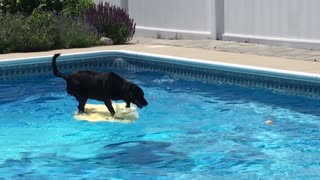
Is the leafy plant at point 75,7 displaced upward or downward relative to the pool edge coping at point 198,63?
upward

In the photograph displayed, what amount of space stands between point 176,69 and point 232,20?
4.27 meters

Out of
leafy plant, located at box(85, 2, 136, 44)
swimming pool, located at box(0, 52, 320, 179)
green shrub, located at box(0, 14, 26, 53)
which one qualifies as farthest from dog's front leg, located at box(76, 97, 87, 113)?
leafy plant, located at box(85, 2, 136, 44)

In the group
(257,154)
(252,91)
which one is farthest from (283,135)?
(252,91)

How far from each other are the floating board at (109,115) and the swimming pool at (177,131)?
12 cm

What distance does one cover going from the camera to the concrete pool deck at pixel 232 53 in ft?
34.8

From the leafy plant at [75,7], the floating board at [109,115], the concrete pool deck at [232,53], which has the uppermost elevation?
the leafy plant at [75,7]

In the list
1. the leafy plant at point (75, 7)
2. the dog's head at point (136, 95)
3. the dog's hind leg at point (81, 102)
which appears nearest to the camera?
A: the dog's head at point (136, 95)

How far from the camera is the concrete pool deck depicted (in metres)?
10.6

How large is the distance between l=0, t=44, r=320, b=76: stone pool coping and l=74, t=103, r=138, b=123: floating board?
2.78m

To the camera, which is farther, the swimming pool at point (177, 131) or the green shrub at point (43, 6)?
the green shrub at point (43, 6)

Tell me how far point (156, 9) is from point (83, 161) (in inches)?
476

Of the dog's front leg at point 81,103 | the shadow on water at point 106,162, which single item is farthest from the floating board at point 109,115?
the shadow on water at point 106,162

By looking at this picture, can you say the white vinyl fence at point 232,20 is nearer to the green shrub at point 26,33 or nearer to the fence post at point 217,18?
the fence post at point 217,18

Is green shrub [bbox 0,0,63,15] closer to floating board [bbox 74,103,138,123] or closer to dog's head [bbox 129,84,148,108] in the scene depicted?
floating board [bbox 74,103,138,123]
